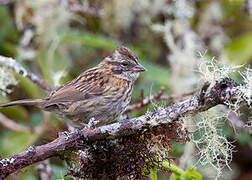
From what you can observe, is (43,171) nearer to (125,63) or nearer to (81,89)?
(81,89)

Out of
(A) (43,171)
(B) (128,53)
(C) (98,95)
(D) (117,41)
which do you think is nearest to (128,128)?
(A) (43,171)

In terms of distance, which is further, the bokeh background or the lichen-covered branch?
the bokeh background

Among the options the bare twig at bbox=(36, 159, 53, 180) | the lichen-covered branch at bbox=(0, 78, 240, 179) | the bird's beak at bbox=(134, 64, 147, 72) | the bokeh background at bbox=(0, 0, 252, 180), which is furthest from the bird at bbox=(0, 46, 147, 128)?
the lichen-covered branch at bbox=(0, 78, 240, 179)

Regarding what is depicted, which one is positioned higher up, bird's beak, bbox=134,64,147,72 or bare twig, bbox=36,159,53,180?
bird's beak, bbox=134,64,147,72

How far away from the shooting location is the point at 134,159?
8.11 ft

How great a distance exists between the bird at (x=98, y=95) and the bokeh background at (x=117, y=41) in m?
0.87

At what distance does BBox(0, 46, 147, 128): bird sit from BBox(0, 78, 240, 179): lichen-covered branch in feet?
4.33

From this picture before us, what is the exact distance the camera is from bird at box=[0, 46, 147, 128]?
3787 mm

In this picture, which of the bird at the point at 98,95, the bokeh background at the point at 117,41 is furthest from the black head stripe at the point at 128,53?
the bokeh background at the point at 117,41

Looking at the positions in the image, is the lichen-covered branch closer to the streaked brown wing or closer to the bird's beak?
the streaked brown wing

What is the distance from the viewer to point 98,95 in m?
3.93

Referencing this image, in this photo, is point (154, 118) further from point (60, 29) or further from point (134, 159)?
point (60, 29)

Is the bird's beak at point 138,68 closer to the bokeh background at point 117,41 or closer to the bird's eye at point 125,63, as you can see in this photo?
the bird's eye at point 125,63

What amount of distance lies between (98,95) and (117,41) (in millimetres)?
1970
